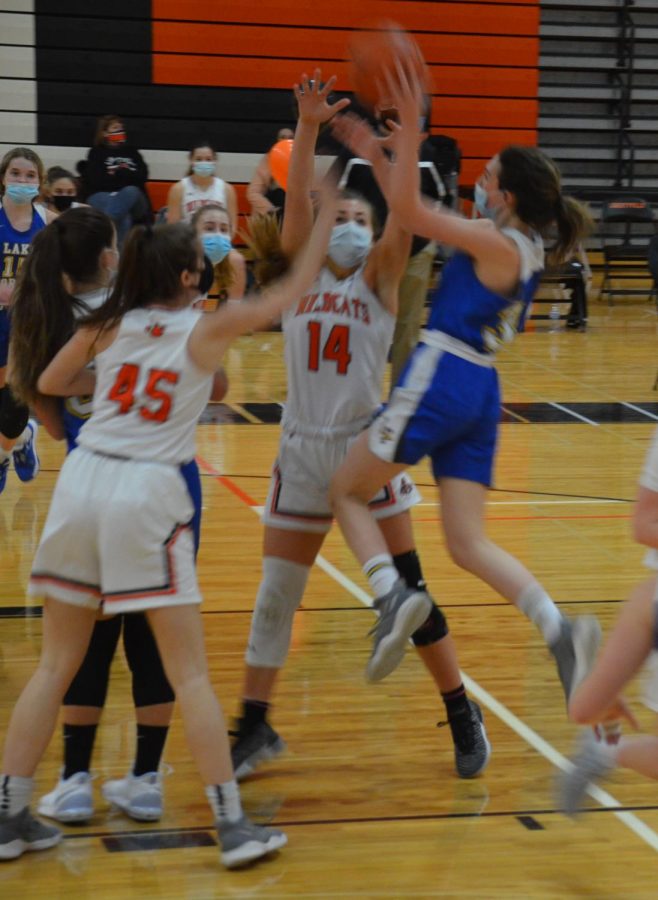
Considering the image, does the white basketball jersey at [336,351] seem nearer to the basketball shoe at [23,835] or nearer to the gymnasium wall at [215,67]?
the basketball shoe at [23,835]

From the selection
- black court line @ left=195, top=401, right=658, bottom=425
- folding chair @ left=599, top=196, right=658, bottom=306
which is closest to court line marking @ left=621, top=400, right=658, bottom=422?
black court line @ left=195, top=401, right=658, bottom=425

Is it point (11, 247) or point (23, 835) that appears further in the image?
point (11, 247)

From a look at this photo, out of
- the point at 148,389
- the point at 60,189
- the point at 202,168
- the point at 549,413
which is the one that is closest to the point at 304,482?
the point at 148,389

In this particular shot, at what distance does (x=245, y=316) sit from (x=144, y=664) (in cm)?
96

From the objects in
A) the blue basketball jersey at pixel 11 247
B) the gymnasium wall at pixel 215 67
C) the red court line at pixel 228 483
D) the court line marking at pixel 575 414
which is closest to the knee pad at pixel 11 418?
the blue basketball jersey at pixel 11 247

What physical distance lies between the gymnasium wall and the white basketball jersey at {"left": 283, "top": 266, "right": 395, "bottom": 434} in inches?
442

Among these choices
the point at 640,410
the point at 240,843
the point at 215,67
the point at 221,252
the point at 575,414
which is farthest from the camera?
the point at 215,67

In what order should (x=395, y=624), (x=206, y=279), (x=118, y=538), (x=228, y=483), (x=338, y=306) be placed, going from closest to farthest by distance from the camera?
(x=118, y=538), (x=395, y=624), (x=338, y=306), (x=206, y=279), (x=228, y=483)

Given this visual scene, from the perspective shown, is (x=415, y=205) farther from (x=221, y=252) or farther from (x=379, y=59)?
(x=221, y=252)

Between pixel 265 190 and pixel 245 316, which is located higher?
pixel 265 190

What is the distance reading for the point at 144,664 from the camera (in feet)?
11.4

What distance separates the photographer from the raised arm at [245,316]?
310 cm

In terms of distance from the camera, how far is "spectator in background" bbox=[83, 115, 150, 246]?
12.7 meters

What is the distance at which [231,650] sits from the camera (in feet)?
15.7
